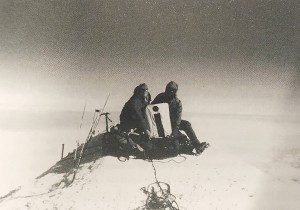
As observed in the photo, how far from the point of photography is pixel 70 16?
4.27m

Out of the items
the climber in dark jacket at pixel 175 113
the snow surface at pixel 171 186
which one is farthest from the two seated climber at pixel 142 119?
the snow surface at pixel 171 186

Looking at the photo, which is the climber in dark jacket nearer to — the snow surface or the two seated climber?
the two seated climber

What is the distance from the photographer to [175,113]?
4531mm

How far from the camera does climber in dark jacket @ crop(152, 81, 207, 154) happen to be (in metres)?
4.52

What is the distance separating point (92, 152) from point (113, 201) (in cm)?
96

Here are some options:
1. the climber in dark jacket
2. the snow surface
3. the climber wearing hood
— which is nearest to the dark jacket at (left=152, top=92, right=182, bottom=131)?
the climber in dark jacket

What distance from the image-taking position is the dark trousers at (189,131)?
459 centimetres

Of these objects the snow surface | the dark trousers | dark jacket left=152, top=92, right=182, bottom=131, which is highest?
dark jacket left=152, top=92, right=182, bottom=131

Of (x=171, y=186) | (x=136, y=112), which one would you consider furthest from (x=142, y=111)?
(x=171, y=186)

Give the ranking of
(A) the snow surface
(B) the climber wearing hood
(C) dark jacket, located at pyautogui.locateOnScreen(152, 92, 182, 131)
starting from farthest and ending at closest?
(C) dark jacket, located at pyautogui.locateOnScreen(152, 92, 182, 131)
(B) the climber wearing hood
(A) the snow surface

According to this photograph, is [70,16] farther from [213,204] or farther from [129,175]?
[213,204]

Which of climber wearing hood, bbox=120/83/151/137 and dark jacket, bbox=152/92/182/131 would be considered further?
dark jacket, bbox=152/92/182/131

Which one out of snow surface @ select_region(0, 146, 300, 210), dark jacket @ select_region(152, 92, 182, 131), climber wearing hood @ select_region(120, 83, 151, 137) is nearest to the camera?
snow surface @ select_region(0, 146, 300, 210)

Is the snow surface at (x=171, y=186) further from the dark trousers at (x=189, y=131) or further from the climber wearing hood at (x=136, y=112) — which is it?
the climber wearing hood at (x=136, y=112)
